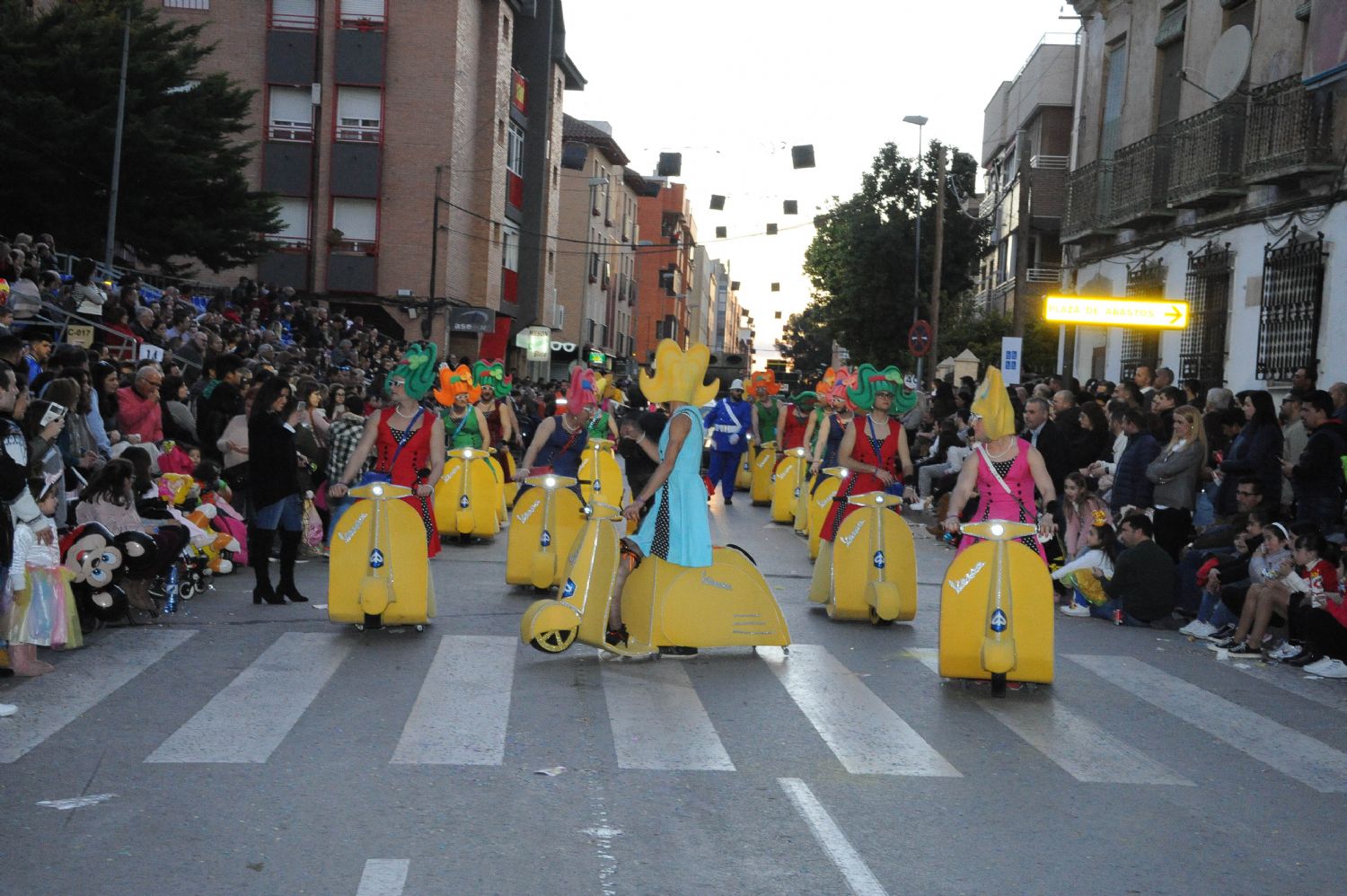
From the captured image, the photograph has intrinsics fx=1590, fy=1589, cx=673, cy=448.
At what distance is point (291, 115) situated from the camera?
4650cm

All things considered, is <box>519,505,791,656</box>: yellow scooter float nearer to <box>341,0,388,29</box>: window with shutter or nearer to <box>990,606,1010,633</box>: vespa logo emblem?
<box>990,606,1010,633</box>: vespa logo emblem

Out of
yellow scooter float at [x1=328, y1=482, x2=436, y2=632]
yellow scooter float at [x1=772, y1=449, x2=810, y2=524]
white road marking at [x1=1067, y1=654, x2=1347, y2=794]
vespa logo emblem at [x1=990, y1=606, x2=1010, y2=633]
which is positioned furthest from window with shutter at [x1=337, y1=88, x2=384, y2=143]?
vespa logo emblem at [x1=990, y1=606, x2=1010, y2=633]

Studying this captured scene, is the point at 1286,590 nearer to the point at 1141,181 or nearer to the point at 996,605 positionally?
the point at 996,605

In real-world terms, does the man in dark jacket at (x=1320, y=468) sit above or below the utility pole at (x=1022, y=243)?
below

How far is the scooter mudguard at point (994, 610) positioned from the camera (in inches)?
371

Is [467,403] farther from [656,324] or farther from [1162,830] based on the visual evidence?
[656,324]

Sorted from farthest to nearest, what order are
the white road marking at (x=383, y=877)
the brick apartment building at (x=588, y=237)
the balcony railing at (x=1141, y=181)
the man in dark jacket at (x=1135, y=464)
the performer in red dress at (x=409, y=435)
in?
the brick apartment building at (x=588, y=237), the balcony railing at (x=1141, y=181), the man in dark jacket at (x=1135, y=464), the performer in red dress at (x=409, y=435), the white road marking at (x=383, y=877)

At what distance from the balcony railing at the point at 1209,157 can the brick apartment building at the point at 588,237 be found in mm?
44034

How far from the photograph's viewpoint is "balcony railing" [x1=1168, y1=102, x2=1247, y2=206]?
22547 millimetres

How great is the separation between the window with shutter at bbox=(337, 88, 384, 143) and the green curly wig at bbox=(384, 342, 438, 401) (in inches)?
1445

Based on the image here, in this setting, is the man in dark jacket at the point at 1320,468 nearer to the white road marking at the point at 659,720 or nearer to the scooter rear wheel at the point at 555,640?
the white road marking at the point at 659,720

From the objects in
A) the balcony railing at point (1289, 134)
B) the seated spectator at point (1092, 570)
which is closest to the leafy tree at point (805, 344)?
the balcony railing at point (1289, 134)

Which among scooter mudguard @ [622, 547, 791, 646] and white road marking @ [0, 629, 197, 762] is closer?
white road marking @ [0, 629, 197, 762]

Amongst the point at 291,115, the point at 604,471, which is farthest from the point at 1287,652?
the point at 291,115
